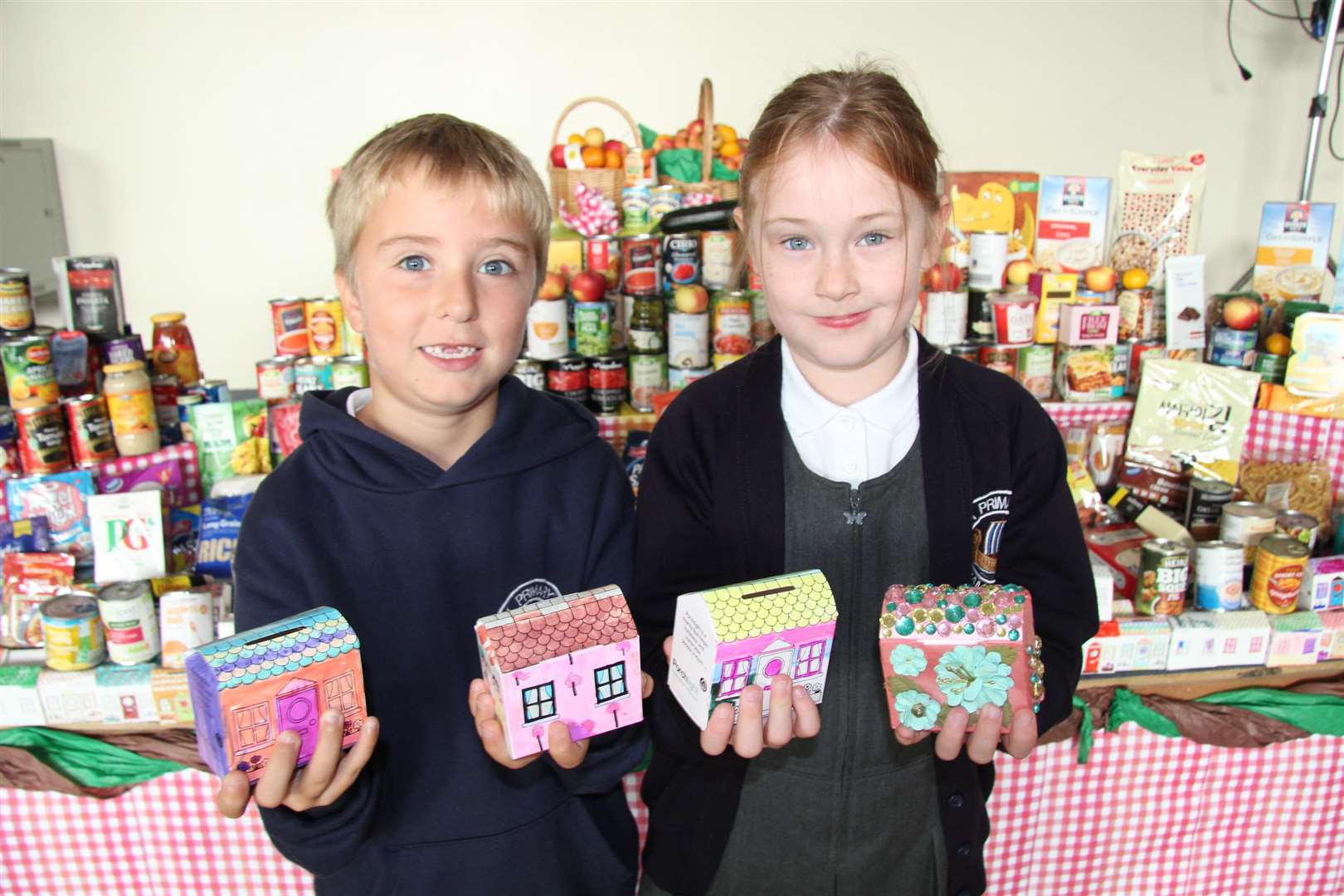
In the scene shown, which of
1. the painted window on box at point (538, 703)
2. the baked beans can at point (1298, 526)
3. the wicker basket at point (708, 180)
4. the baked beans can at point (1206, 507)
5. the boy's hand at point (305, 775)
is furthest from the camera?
the wicker basket at point (708, 180)

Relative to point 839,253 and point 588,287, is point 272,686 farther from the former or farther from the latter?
point 588,287

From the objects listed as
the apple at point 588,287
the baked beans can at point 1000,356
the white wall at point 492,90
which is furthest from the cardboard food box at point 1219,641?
the white wall at point 492,90

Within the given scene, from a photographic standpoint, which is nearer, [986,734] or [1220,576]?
[986,734]

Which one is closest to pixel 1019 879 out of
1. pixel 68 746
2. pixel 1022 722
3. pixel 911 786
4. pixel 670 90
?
pixel 911 786

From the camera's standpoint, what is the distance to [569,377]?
246 centimetres

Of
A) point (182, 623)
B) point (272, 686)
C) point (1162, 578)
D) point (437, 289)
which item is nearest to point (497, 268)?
point (437, 289)

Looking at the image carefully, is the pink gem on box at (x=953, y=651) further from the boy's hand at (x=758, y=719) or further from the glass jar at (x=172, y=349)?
the glass jar at (x=172, y=349)

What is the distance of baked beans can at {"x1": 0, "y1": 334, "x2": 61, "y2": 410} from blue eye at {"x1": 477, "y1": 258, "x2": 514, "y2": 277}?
56.6 inches

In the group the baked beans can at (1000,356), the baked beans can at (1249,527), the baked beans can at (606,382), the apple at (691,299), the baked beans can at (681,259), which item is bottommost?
the baked beans can at (1249,527)

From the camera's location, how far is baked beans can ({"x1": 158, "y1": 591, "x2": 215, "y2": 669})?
189 centimetres

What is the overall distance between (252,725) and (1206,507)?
2197mm

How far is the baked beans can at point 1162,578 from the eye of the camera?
2070 mm

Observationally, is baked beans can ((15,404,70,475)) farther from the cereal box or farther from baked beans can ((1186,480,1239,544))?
baked beans can ((1186,480,1239,544))

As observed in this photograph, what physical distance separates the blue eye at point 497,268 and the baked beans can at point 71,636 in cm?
131
